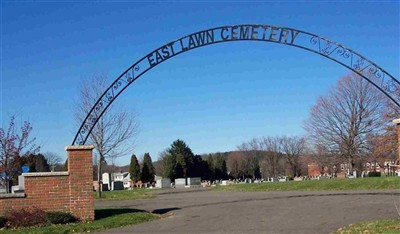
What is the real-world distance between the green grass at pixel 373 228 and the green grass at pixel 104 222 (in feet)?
22.1

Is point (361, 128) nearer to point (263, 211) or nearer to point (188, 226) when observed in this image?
point (263, 211)

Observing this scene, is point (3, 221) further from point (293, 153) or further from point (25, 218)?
point (293, 153)

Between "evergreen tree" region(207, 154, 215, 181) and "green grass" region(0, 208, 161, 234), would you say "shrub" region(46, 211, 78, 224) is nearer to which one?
"green grass" region(0, 208, 161, 234)

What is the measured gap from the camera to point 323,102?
54844mm

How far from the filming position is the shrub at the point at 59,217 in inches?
591

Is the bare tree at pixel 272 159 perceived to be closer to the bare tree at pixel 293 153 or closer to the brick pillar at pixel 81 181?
the bare tree at pixel 293 153

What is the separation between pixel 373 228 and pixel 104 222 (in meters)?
8.05

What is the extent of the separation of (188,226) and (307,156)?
170 ft

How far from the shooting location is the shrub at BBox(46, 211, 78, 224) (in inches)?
591

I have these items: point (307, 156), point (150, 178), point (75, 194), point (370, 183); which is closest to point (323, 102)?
point (307, 156)

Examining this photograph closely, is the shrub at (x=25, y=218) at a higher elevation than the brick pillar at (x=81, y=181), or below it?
below

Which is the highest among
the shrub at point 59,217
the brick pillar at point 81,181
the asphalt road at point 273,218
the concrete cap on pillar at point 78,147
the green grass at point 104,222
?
the concrete cap on pillar at point 78,147

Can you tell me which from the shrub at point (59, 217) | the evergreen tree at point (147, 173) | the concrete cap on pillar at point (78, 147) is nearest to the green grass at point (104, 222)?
the shrub at point (59, 217)

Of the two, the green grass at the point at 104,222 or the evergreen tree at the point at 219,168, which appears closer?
the green grass at the point at 104,222
